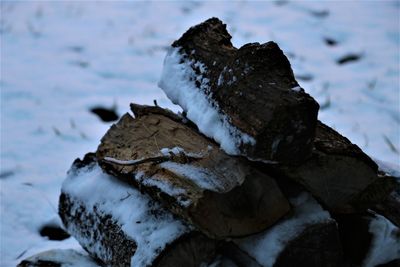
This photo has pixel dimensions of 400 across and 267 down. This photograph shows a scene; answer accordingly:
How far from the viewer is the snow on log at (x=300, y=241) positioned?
201 cm

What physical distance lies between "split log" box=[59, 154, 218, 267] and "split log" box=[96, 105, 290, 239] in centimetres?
6

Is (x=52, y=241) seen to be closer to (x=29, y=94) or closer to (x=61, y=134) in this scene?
(x=61, y=134)

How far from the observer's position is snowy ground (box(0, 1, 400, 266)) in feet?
11.0

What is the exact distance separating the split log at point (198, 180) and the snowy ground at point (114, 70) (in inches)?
29.2

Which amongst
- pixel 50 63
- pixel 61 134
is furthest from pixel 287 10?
pixel 61 134

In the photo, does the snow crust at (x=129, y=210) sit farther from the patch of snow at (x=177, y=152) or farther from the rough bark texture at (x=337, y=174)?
the rough bark texture at (x=337, y=174)

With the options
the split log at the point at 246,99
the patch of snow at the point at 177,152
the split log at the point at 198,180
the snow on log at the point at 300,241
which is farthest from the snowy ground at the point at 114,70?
the snow on log at the point at 300,241

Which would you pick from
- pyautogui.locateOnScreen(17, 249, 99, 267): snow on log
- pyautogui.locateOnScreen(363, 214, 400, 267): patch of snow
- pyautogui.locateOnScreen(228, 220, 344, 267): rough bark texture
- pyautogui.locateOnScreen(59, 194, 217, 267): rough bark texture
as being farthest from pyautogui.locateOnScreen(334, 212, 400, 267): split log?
pyautogui.locateOnScreen(17, 249, 99, 267): snow on log

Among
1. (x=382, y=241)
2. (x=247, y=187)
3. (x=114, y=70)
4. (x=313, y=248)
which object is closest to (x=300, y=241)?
(x=313, y=248)

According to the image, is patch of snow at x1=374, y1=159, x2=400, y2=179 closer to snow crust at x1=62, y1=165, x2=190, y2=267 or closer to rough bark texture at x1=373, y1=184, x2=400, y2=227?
rough bark texture at x1=373, y1=184, x2=400, y2=227

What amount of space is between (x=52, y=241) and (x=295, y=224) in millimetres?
1331

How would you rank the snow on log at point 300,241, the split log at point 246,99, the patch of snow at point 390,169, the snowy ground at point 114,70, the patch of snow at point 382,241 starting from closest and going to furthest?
the split log at point 246,99
the snow on log at point 300,241
the patch of snow at point 382,241
the patch of snow at point 390,169
the snowy ground at point 114,70

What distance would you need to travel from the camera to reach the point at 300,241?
2020 millimetres

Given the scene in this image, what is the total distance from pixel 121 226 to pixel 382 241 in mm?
960
